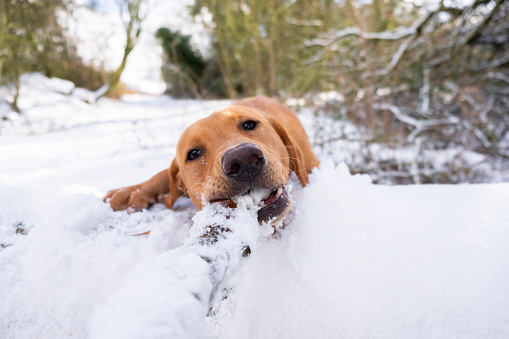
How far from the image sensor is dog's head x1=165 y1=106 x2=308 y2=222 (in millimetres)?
1306

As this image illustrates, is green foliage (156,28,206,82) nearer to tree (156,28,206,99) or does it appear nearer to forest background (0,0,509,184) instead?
tree (156,28,206,99)

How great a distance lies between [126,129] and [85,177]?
3286mm

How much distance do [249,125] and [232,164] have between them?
62 centimetres

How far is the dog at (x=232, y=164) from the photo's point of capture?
1.31 metres

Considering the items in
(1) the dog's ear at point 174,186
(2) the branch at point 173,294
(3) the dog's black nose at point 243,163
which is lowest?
(1) the dog's ear at point 174,186

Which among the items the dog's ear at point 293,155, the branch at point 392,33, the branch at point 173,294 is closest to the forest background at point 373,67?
the branch at point 392,33

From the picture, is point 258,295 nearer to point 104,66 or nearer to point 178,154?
point 178,154

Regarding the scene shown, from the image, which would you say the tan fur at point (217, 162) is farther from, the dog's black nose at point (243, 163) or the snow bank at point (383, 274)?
the snow bank at point (383, 274)

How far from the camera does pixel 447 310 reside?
3.50ft

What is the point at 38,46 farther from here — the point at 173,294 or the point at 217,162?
the point at 173,294

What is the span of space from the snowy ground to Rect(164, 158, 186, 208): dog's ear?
0.11 meters

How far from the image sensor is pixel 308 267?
1.31m

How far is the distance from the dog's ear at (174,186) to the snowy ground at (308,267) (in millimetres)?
111

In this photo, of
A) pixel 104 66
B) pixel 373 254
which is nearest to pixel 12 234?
pixel 373 254
